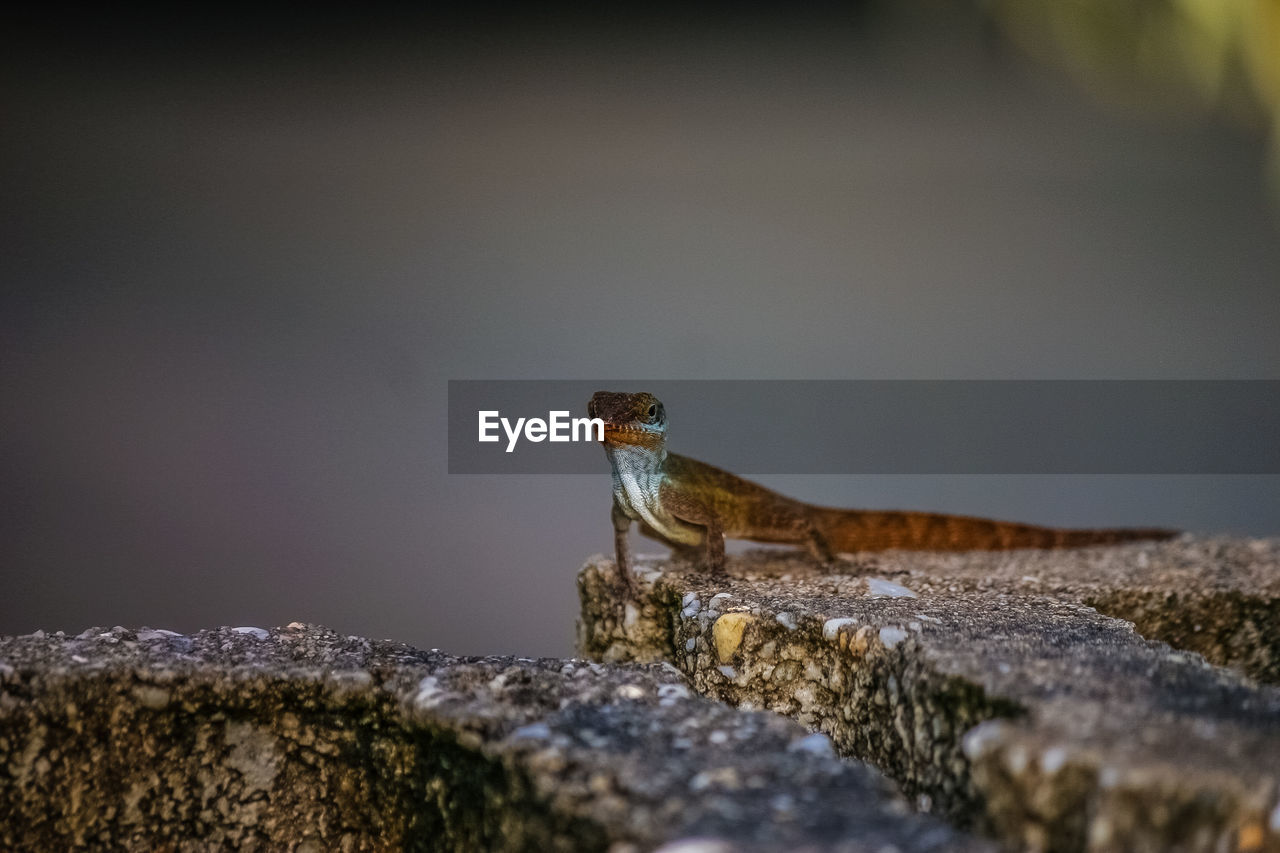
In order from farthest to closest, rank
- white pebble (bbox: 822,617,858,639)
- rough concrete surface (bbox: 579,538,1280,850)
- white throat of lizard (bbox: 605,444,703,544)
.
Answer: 1. white throat of lizard (bbox: 605,444,703,544)
2. white pebble (bbox: 822,617,858,639)
3. rough concrete surface (bbox: 579,538,1280,850)

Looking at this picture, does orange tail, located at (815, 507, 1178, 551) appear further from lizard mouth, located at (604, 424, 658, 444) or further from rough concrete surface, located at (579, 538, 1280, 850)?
lizard mouth, located at (604, 424, 658, 444)

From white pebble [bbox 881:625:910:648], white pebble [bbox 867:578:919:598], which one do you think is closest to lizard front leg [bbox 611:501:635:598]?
white pebble [bbox 867:578:919:598]

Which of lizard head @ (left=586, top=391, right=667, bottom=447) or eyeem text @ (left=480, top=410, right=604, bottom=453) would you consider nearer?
lizard head @ (left=586, top=391, right=667, bottom=447)

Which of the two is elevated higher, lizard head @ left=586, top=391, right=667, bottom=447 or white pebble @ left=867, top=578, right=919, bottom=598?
lizard head @ left=586, top=391, right=667, bottom=447

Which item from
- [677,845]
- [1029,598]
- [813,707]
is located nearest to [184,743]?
[677,845]

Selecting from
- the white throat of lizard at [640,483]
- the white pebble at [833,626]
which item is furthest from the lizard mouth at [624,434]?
the white pebble at [833,626]

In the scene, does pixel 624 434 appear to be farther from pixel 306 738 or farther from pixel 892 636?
pixel 306 738

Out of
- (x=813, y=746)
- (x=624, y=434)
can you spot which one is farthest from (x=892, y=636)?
(x=624, y=434)
